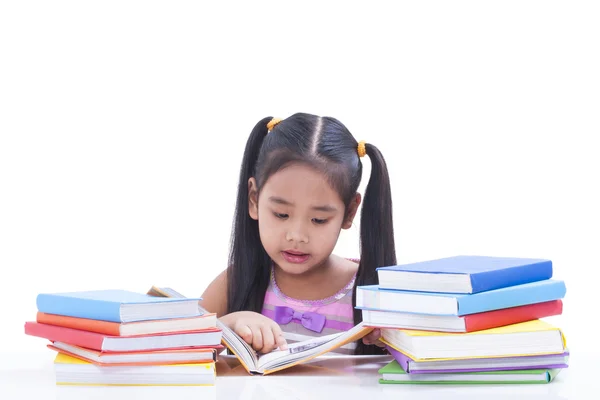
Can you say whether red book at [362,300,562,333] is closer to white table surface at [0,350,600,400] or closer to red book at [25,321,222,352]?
white table surface at [0,350,600,400]

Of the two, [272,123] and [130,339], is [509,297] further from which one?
[272,123]

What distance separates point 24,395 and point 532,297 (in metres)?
0.87

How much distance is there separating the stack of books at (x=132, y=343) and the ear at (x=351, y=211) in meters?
0.74

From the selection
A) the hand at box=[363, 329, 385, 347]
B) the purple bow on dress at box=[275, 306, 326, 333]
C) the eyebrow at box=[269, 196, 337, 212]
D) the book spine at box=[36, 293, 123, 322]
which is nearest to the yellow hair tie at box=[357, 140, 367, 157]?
the eyebrow at box=[269, 196, 337, 212]

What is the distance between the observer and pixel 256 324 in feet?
4.94

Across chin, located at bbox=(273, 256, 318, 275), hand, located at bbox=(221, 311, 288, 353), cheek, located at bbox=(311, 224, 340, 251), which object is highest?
cheek, located at bbox=(311, 224, 340, 251)

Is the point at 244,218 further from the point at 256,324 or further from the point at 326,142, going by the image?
the point at 256,324

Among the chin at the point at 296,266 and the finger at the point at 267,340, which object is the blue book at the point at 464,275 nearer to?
the finger at the point at 267,340

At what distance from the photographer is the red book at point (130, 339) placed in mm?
1214

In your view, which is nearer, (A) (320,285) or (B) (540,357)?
(B) (540,357)

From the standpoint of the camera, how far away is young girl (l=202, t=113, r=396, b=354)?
183 cm

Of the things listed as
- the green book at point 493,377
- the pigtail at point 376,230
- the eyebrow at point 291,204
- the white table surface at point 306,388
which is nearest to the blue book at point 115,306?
the white table surface at point 306,388

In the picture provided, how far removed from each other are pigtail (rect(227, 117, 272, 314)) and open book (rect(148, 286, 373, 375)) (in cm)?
65

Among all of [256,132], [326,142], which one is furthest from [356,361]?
[256,132]
